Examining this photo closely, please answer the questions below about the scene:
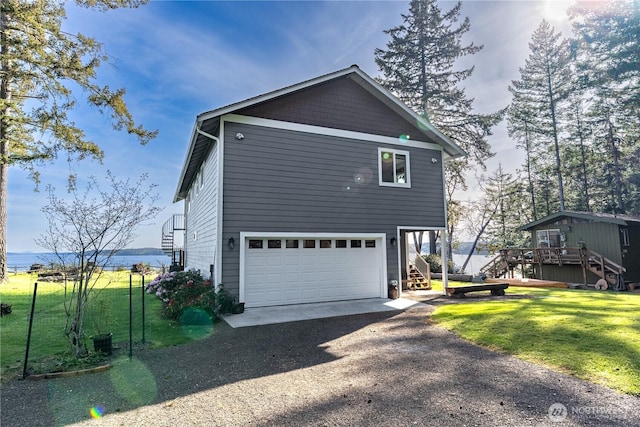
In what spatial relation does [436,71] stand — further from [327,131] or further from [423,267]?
[327,131]

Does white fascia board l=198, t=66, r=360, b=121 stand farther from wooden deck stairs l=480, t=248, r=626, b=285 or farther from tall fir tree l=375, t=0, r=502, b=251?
wooden deck stairs l=480, t=248, r=626, b=285

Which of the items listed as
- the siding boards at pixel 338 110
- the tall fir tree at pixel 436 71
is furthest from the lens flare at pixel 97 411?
the tall fir tree at pixel 436 71

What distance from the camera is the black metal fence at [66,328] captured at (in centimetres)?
A: 495

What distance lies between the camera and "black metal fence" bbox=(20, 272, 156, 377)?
495cm

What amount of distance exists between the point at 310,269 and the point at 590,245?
16539mm

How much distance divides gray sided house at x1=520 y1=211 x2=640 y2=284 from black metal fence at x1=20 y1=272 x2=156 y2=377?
63.3 feet

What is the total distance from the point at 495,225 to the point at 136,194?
32.9m

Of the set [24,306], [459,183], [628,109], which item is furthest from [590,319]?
[628,109]

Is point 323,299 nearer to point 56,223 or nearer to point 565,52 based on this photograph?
point 56,223

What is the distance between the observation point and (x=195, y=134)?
31.1 feet

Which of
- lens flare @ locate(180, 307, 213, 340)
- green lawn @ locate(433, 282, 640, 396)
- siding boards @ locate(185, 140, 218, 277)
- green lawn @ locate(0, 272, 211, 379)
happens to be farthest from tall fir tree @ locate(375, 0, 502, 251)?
green lawn @ locate(0, 272, 211, 379)

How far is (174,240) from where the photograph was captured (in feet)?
65.7

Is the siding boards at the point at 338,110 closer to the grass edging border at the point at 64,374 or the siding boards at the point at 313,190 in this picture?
the siding boards at the point at 313,190

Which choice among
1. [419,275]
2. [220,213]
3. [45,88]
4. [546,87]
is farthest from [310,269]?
[546,87]
